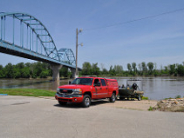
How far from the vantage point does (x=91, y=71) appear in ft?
419

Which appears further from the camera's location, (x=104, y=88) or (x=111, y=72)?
(x=111, y=72)

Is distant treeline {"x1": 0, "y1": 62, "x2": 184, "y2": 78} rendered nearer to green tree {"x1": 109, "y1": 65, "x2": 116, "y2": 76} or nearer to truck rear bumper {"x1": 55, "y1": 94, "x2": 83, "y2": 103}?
green tree {"x1": 109, "y1": 65, "x2": 116, "y2": 76}

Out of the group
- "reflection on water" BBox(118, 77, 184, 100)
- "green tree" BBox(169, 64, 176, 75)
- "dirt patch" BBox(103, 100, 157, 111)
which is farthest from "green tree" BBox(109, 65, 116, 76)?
→ "dirt patch" BBox(103, 100, 157, 111)

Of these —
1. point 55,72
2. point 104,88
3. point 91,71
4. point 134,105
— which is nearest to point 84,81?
point 104,88

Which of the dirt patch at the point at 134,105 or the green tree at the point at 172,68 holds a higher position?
the green tree at the point at 172,68

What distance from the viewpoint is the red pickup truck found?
10188 mm

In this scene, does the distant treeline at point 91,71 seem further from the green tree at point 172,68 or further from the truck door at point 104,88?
the truck door at point 104,88

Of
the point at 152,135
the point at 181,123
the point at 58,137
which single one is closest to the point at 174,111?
the point at 181,123

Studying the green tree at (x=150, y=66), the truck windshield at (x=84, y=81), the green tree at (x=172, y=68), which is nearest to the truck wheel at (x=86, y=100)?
the truck windshield at (x=84, y=81)

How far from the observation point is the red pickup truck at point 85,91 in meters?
10.2

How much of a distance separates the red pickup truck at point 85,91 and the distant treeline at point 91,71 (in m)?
113

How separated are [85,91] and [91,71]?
385 feet

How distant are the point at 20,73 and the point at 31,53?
8269 centimetres

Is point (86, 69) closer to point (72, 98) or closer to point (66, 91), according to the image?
point (66, 91)
